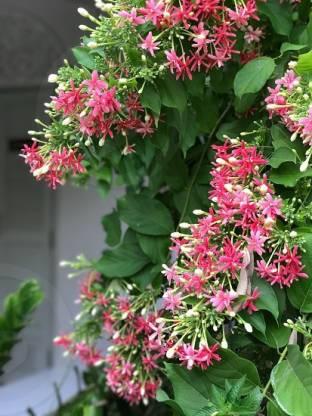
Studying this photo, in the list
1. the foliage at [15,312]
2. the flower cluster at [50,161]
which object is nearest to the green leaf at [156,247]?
the flower cluster at [50,161]

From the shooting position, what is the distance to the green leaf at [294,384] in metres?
0.68

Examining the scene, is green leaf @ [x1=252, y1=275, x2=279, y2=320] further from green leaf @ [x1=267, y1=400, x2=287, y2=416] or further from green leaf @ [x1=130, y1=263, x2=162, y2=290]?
green leaf @ [x1=130, y1=263, x2=162, y2=290]

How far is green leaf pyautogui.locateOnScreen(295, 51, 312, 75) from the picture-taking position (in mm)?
743

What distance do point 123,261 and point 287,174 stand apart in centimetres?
44

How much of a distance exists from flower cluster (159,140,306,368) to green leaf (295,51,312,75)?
0.14 m

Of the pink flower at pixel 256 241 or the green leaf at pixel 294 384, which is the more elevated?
the pink flower at pixel 256 241

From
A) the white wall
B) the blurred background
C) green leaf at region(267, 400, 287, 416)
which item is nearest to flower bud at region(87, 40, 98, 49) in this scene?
green leaf at region(267, 400, 287, 416)

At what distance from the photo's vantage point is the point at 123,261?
3.66ft

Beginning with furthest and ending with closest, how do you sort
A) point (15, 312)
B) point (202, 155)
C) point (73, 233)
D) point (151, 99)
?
point (73, 233), point (15, 312), point (202, 155), point (151, 99)

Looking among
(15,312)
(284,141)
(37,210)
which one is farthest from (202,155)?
(37,210)

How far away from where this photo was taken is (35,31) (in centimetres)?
252

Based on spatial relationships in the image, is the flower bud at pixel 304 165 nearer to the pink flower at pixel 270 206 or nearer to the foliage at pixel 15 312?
the pink flower at pixel 270 206

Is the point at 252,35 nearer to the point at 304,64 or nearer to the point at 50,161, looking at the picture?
the point at 304,64

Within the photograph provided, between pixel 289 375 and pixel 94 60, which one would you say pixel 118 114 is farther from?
pixel 289 375
